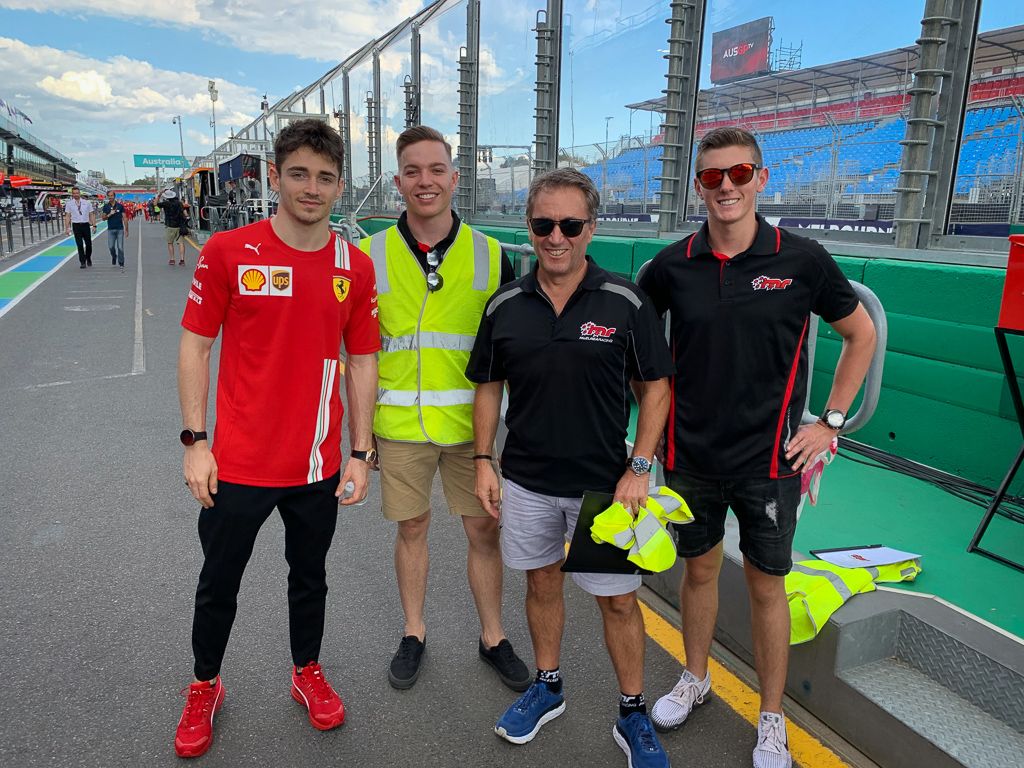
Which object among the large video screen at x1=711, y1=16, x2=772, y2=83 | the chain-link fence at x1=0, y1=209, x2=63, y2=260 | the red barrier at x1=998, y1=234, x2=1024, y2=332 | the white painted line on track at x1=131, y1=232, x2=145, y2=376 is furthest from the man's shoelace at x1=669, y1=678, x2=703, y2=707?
the chain-link fence at x1=0, y1=209, x2=63, y2=260

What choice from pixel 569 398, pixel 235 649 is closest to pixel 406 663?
pixel 235 649

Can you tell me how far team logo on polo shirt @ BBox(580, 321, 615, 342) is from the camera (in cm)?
227

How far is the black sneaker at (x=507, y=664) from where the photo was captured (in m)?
2.83

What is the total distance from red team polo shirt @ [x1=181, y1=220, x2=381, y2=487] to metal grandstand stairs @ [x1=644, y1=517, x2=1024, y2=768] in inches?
74.6

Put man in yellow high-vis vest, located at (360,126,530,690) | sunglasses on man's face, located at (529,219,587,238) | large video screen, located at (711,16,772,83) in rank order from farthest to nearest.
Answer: large video screen, located at (711,16,772,83), man in yellow high-vis vest, located at (360,126,530,690), sunglasses on man's face, located at (529,219,587,238)

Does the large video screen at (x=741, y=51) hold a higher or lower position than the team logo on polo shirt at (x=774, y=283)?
higher

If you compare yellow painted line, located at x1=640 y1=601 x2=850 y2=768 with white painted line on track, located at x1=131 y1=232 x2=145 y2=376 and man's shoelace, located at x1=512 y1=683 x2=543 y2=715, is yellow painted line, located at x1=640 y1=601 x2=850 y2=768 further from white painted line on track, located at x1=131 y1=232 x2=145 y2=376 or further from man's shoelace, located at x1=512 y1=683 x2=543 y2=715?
white painted line on track, located at x1=131 y1=232 x2=145 y2=376

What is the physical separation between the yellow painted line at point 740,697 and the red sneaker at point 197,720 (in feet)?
5.82

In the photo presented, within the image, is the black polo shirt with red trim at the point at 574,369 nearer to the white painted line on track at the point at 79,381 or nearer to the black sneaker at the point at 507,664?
the black sneaker at the point at 507,664

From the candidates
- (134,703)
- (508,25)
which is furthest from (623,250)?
(508,25)

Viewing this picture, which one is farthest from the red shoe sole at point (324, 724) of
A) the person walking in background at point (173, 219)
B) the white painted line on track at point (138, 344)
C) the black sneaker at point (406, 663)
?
the person walking in background at point (173, 219)

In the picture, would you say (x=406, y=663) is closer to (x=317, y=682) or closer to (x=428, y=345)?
(x=317, y=682)

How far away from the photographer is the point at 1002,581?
3.11 meters

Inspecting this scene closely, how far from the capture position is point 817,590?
262 centimetres
